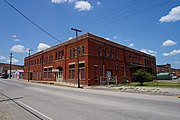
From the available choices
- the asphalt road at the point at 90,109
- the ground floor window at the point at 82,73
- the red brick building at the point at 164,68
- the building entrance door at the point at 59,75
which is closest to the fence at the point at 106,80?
the ground floor window at the point at 82,73

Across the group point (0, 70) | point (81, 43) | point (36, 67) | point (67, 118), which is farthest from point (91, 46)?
point (0, 70)

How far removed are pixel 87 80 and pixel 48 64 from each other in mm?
19480

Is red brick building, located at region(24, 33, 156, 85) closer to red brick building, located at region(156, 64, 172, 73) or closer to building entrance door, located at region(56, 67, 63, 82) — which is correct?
building entrance door, located at region(56, 67, 63, 82)

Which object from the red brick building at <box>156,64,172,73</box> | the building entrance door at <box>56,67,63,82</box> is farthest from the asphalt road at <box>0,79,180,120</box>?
the red brick building at <box>156,64,172,73</box>

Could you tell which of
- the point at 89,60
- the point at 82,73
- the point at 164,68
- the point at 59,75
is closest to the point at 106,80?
the point at 82,73

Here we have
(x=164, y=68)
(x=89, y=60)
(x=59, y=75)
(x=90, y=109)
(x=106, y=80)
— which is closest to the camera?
(x=90, y=109)

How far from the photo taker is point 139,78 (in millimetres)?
30172

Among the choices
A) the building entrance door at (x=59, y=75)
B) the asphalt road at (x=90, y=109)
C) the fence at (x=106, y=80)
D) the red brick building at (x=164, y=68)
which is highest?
the red brick building at (x=164, y=68)

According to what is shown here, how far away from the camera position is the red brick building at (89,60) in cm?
3294

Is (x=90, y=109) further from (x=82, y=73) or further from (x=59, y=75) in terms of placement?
(x=59, y=75)

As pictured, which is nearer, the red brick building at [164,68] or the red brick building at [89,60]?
the red brick building at [89,60]

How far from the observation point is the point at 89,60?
106 feet

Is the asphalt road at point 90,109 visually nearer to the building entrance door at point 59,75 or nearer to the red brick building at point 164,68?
the building entrance door at point 59,75

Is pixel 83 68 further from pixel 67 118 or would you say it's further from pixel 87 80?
pixel 67 118
